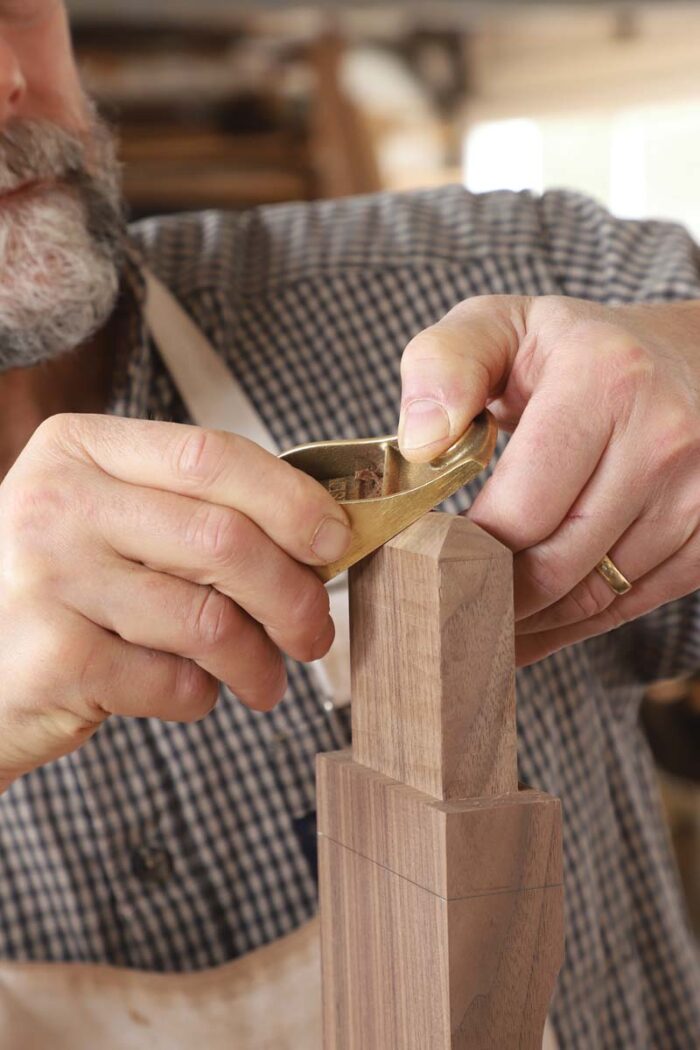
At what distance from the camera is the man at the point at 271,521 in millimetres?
441

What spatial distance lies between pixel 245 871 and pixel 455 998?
17.1 inches

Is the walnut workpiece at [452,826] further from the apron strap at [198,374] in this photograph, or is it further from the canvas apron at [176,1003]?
the apron strap at [198,374]

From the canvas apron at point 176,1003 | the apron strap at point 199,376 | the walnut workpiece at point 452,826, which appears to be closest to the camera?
the walnut workpiece at point 452,826

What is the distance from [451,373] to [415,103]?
112 inches

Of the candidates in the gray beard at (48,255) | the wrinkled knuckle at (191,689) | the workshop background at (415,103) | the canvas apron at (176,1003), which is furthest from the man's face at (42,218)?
the workshop background at (415,103)

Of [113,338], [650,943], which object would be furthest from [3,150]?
[650,943]

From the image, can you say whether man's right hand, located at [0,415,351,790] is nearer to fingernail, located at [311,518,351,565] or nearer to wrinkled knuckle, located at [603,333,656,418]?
fingernail, located at [311,518,351,565]

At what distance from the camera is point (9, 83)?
74cm

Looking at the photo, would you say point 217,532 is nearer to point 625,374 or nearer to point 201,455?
point 201,455

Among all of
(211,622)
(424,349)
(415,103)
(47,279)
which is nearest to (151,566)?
(211,622)

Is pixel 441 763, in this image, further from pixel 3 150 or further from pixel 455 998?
pixel 3 150

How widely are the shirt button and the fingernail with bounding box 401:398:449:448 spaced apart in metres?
0.47

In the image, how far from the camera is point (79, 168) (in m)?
0.80

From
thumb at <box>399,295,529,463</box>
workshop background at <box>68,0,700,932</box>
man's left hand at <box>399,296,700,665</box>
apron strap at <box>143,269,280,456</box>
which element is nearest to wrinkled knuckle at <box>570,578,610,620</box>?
man's left hand at <box>399,296,700,665</box>
